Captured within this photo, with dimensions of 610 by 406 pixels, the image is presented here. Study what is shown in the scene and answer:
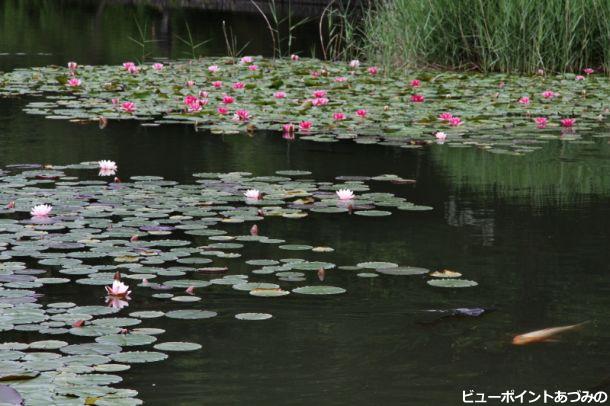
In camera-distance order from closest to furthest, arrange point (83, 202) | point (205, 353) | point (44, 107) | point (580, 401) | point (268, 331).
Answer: point (580, 401), point (205, 353), point (268, 331), point (83, 202), point (44, 107)

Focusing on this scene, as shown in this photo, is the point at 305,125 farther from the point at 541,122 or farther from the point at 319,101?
the point at 541,122

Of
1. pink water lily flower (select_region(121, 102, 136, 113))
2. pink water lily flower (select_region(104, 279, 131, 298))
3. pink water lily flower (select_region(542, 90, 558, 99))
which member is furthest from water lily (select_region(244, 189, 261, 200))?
pink water lily flower (select_region(542, 90, 558, 99))

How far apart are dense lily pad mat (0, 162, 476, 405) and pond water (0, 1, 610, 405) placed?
40mm

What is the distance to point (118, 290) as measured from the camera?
3.50 meters

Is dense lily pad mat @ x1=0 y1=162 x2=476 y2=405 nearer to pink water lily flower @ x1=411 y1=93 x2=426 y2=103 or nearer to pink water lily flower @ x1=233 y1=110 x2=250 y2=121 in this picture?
pink water lily flower @ x1=233 y1=110 x2=250 y2=121

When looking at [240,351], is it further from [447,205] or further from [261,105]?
[261,105]

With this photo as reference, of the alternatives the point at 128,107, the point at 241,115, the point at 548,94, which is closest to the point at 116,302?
the point at 241,115

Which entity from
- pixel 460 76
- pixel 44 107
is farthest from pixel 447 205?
pixel 460 76

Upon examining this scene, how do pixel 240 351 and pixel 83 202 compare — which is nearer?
pixel 240 351

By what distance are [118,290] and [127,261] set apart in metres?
0.48

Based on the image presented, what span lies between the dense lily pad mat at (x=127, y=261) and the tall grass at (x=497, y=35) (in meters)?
5.27

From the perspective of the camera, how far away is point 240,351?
10.1ft

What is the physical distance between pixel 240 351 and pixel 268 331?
0.20m

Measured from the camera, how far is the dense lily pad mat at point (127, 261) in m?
2.94
